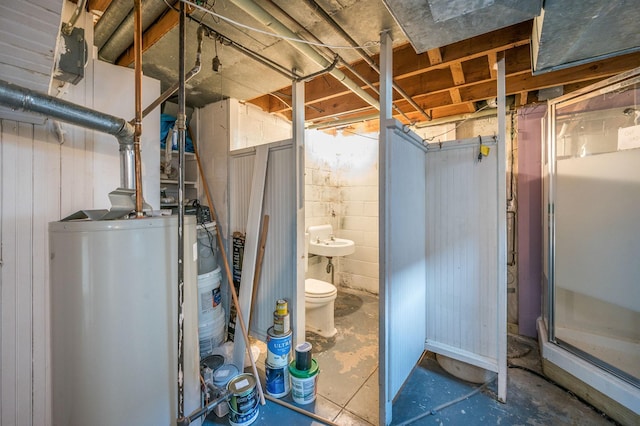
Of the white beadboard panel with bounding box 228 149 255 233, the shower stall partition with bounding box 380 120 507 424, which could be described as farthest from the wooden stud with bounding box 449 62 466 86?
the white beadboard panel with bounding box 228 149 255 233

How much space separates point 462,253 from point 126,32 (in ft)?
8.91

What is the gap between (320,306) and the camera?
8.09 feet

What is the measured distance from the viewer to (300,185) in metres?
1.92

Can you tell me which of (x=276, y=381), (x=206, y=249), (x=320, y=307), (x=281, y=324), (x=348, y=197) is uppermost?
(x=348, y=197)

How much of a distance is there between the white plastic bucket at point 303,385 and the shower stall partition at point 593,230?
5.86ft

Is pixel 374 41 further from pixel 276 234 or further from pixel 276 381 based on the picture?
pixel 276 381

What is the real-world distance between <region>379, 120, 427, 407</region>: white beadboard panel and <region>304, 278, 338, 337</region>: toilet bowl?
0.86m

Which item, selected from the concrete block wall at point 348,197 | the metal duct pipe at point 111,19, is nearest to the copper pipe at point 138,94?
the metal duct pipe at point 111,19

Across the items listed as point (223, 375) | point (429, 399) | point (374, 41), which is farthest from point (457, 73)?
point (223, 375)

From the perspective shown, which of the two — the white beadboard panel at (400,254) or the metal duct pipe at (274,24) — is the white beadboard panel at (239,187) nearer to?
the metal duct pipe at (274,24)

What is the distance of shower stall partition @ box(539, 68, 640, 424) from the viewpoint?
1.88 metres

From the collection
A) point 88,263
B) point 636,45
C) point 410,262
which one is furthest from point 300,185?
point 636,45

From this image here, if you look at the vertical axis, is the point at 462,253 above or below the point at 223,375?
above

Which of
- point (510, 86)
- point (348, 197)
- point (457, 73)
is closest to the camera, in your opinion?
point (457, 73)
